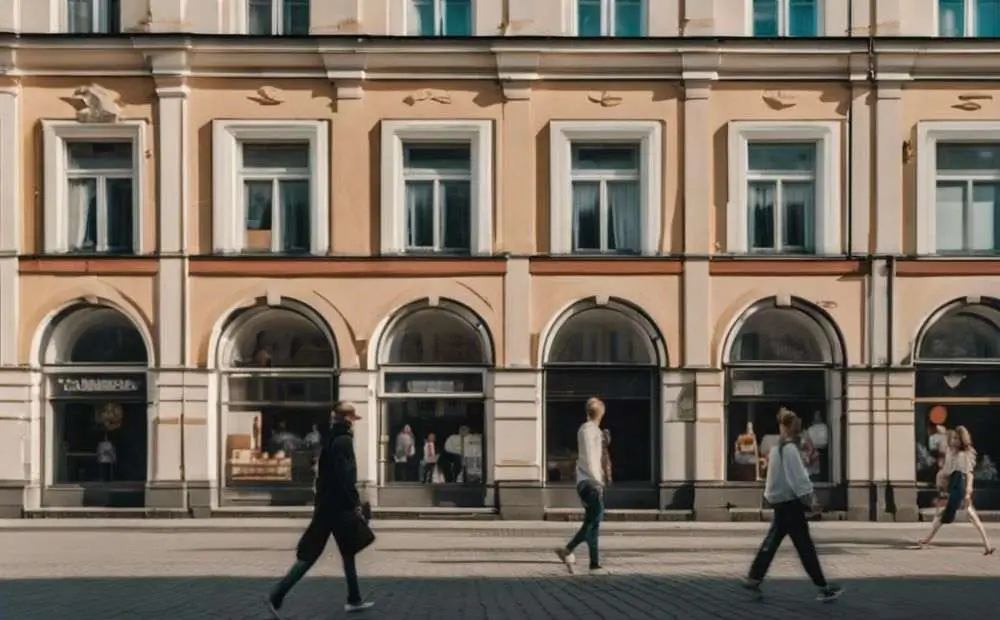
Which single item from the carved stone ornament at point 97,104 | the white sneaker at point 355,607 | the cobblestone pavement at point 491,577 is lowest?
the cobblestone pavement at point 491,577

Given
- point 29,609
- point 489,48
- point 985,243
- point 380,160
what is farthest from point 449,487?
point 29,609

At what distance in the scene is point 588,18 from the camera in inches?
1209

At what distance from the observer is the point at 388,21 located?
30500mm

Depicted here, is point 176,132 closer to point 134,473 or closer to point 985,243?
point 134,473

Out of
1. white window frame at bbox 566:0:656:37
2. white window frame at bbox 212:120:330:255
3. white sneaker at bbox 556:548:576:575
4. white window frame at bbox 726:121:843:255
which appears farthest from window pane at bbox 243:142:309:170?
white sneaker at bbox 556:548:576:575

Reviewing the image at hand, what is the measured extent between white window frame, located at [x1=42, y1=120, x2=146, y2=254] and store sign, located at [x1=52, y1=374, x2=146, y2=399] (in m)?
2.42

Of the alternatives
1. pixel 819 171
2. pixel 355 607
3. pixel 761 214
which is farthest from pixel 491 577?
pixel 819 171

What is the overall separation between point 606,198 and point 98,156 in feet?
31.5

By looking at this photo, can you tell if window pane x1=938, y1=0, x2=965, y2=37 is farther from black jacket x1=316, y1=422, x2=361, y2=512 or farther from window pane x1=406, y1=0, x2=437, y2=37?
black jacket x1=316, y1=422, x2=361, y2=512

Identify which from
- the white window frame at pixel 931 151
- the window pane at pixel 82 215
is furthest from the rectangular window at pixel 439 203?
the white window frame at pixel 931 151

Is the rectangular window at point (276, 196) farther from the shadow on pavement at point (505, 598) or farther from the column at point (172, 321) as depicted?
the shadow on pavement at point (505, 598)

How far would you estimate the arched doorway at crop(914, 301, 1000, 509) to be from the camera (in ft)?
99.5

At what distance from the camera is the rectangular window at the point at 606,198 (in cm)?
3061

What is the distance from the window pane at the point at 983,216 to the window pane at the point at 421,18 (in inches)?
418
